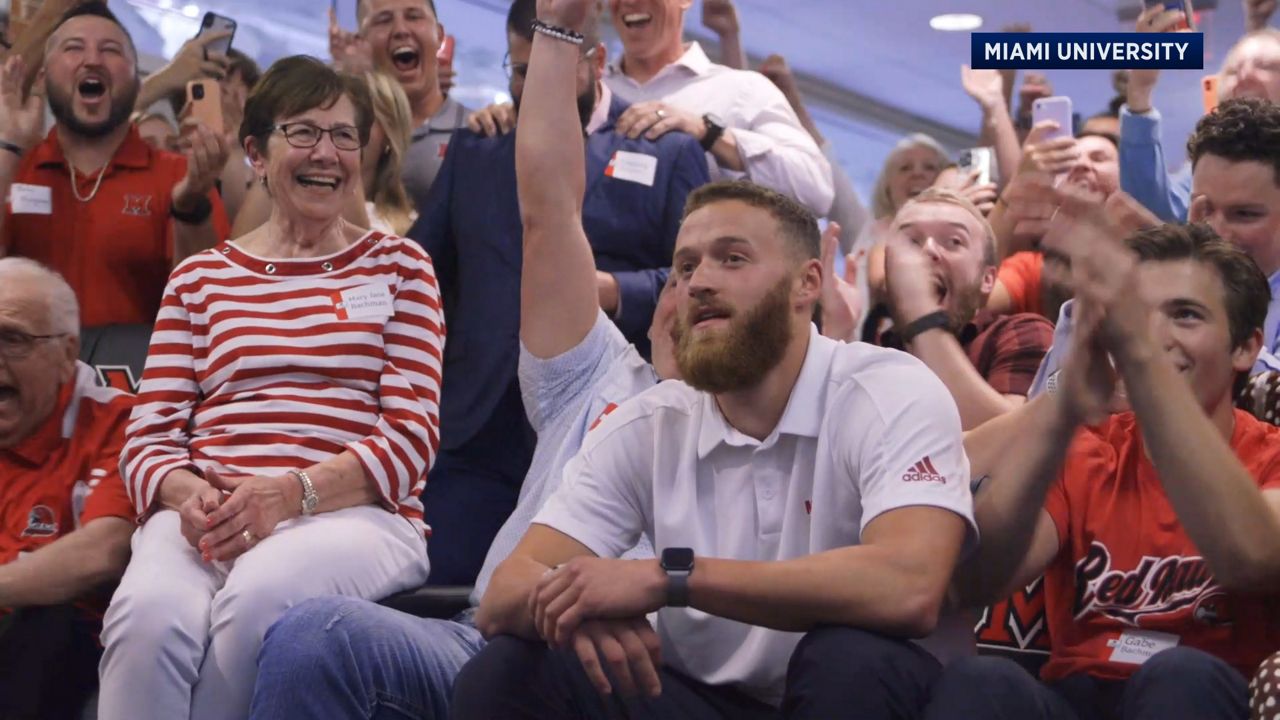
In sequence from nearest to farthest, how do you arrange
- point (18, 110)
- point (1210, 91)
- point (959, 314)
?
point (959, 314) → point (18, 110) → point (1210, 91)

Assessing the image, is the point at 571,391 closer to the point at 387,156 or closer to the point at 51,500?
the point at 51,500

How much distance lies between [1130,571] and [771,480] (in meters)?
0.49

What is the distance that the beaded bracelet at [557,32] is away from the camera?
7.79 ft

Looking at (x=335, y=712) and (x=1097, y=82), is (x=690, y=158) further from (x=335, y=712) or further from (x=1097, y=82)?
(x=1097, y=82)

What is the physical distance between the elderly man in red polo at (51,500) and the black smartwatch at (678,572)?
1.09 meters

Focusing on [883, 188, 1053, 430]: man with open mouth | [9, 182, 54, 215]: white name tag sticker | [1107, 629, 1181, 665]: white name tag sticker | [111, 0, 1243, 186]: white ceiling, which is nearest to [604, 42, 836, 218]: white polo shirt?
[883, 188, 1053, 430]: man with open mouth

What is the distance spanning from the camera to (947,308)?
113 inches

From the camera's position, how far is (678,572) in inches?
66.5

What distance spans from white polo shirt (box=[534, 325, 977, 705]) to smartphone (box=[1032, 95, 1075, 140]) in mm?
1637

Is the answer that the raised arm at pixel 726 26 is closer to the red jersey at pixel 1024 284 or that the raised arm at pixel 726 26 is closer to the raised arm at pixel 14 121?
the red jersey at pixel 1024 284

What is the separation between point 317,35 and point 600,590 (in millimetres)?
4783

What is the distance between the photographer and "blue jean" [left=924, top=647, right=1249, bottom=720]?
1.56 m

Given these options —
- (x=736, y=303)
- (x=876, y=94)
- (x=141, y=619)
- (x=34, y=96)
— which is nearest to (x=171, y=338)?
(x=141, y=619)

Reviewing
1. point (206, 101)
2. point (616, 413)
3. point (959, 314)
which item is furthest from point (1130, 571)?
point (206, 101)
